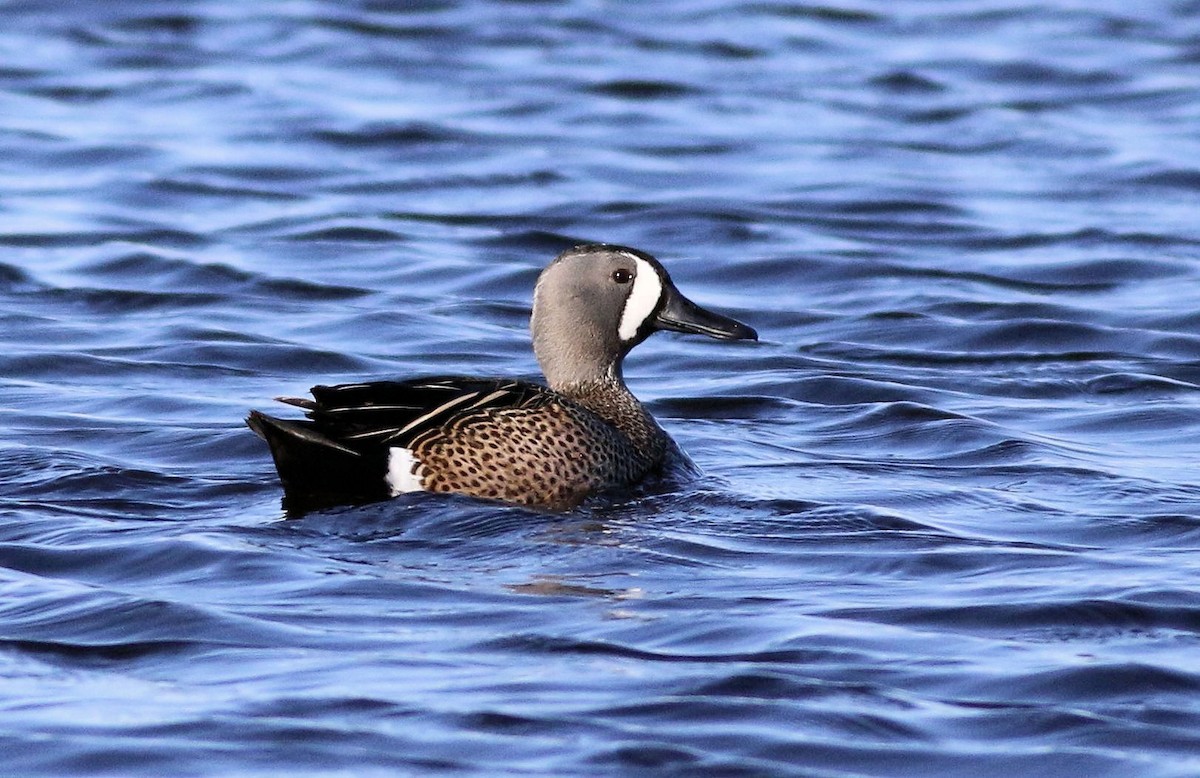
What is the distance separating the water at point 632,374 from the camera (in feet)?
18.4

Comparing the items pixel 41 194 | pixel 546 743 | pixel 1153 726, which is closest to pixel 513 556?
pixel 546 743

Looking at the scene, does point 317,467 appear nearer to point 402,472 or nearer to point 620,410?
point 402,472

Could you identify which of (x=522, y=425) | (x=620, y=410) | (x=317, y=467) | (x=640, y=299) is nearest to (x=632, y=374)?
(x=640, y=299)

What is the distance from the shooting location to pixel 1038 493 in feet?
26.8

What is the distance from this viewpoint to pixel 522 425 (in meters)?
7.88

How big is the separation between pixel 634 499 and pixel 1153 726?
9.11 ft

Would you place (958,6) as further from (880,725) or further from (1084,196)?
(880,725)

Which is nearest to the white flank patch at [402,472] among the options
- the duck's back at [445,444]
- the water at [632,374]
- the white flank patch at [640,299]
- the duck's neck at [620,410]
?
the duck's back at [445,444]

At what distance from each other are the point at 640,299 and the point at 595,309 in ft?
0.63

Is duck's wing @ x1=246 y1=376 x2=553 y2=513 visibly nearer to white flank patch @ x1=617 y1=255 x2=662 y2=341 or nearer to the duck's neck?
the duck's neck

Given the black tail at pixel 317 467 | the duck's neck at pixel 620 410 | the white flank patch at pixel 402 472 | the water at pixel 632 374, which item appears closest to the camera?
the water at pixel 632 374

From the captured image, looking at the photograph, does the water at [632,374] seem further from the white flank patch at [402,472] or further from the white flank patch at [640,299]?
the white flank patch at [640,299]

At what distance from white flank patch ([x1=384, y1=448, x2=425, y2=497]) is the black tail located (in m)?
0.02

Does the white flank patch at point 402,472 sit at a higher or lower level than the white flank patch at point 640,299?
lower
